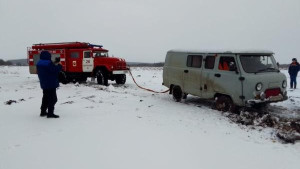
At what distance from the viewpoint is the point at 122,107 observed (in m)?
9.27

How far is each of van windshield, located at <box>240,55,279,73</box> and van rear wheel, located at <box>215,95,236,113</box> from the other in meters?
1.13

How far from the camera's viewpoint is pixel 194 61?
10.2 metres

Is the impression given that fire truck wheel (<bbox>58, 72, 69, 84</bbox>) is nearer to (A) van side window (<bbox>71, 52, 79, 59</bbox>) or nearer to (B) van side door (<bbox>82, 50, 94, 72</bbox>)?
(A) van side window (<bbox>71, 52, 79, 59</bbox>)

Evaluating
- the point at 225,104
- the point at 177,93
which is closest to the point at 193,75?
the point at 177,93

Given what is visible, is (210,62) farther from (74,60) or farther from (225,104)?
(74,60)

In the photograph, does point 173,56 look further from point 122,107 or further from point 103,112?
point 103,112

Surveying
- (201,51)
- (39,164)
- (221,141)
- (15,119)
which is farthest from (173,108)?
(39,164)

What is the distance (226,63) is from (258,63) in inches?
39.0

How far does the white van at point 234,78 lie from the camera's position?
818 centimetres

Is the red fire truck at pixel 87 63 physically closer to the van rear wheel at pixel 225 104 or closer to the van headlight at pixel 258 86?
the van rear wheel at pixel 225 104

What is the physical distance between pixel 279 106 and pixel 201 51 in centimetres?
357

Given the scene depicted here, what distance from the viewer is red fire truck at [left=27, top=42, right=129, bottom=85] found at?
57.4 ft

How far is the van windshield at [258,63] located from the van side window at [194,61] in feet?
5.80

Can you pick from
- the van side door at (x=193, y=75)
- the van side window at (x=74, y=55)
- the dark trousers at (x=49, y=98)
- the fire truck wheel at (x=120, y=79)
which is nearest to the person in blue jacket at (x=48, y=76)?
the dark trousers at (x=49, y=98)
